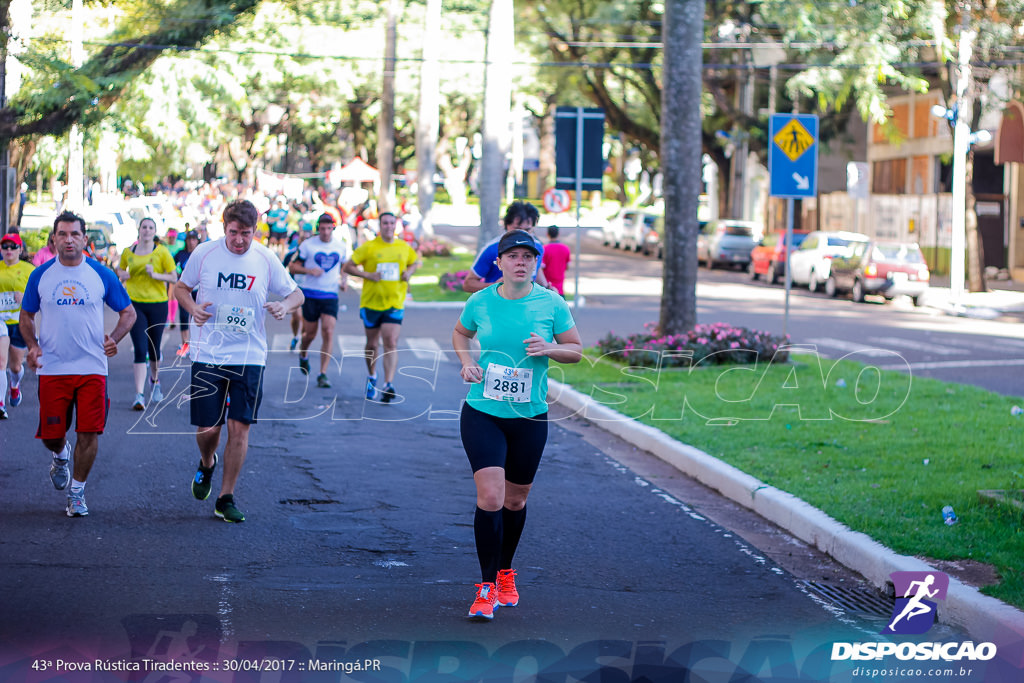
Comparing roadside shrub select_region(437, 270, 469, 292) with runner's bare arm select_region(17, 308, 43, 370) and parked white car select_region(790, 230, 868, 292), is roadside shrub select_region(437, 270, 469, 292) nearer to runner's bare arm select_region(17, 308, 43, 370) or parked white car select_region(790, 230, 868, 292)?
parked white car select_region(790, 230, 868, 292)

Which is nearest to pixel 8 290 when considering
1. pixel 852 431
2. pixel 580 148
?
pixel 852 431

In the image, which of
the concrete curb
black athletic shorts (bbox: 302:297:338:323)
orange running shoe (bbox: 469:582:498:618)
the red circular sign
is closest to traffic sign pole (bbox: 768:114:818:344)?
the concrete curb

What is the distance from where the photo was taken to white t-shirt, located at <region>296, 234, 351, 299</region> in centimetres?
1488

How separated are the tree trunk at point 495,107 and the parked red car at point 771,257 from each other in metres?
12.5

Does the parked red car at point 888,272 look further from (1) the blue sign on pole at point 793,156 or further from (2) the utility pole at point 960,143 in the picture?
(1) the blue sign on pole at point 793,156

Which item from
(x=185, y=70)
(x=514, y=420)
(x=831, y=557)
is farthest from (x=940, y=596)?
(x=185, y=70)

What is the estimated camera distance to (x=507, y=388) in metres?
6.48

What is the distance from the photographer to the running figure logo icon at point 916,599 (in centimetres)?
651

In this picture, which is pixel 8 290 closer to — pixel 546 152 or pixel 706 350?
pixel 706 350

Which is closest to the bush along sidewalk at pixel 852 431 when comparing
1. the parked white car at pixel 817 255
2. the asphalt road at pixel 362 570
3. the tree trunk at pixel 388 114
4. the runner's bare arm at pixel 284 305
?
the asphalt road at pixel 362 570

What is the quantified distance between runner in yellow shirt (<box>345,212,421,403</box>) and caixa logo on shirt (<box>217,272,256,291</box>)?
18.1 feet

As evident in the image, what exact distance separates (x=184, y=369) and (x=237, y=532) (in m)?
8.63

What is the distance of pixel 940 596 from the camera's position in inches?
264

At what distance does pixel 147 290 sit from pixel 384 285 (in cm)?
231
